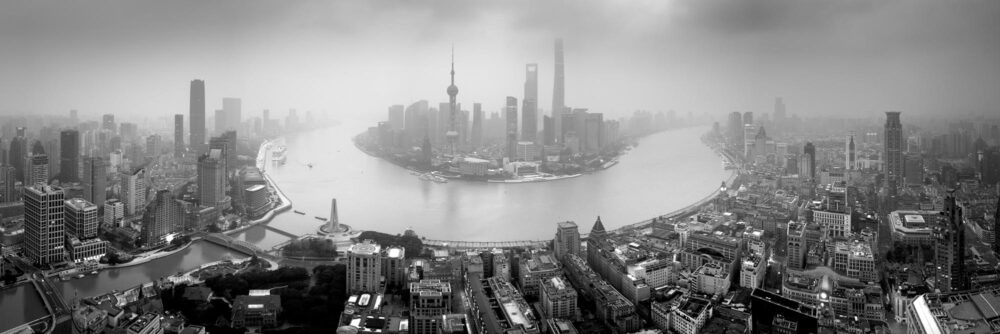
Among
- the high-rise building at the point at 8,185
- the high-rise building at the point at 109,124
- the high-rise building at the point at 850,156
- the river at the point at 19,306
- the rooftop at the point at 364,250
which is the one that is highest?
the high-rise building at the point at 109,124

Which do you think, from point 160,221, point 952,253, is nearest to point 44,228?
point 160,221

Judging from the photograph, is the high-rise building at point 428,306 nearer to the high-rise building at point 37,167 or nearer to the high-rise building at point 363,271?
the high-rise building at point 363,271

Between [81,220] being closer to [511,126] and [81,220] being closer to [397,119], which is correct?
[397,119]

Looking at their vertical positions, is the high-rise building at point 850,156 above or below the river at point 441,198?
above

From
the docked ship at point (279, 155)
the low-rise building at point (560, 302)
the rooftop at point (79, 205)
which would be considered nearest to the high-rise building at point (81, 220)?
the rooftop at point (79, 205)

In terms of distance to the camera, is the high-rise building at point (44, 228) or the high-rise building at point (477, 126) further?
the high-rise building at point (477, 126)

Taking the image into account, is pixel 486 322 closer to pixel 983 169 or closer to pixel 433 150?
pixel 983 169
